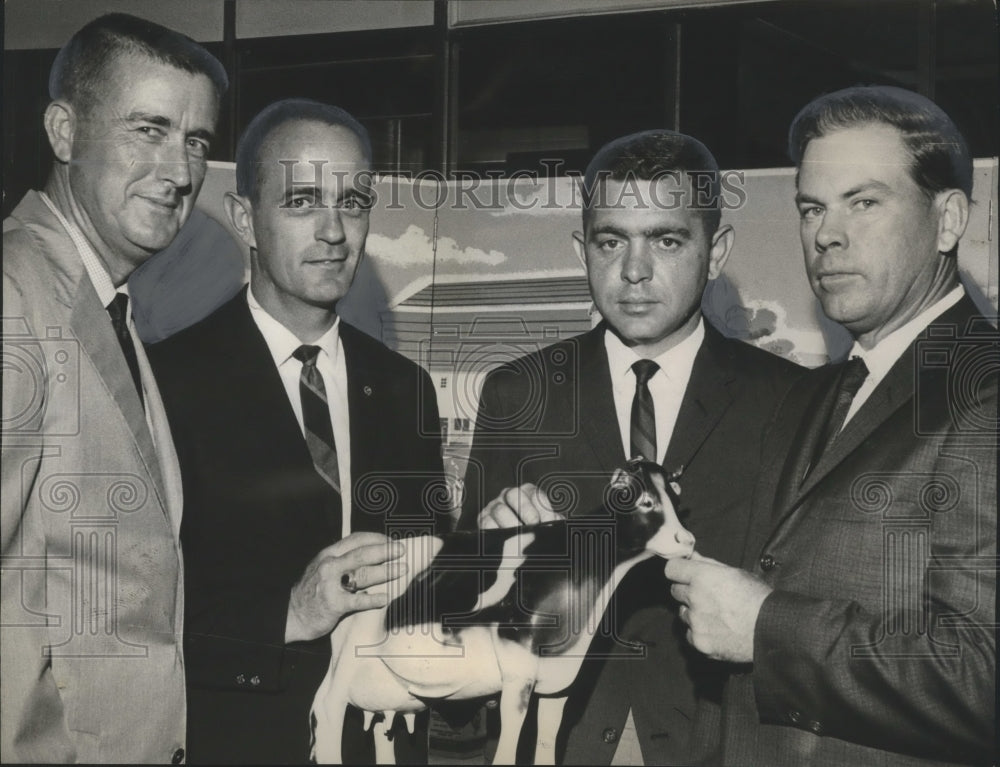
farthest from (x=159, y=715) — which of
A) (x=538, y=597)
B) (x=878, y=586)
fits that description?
(x=878, y=586)

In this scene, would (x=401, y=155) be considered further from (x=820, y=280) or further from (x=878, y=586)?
(x=878, y=586)

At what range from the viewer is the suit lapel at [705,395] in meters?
3.60

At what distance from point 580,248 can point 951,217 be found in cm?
109

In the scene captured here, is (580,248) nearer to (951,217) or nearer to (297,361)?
(297,361)

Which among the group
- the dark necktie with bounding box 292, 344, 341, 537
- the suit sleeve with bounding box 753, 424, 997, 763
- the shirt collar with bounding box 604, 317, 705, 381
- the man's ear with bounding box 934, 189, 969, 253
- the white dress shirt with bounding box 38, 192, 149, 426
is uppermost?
the man's ear with bounding box 934, 189, 969, 253

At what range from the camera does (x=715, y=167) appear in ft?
11.8

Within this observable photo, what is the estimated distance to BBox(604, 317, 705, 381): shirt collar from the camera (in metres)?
3.64

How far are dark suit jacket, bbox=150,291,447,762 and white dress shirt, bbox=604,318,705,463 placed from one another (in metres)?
0.57

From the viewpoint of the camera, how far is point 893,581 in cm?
346

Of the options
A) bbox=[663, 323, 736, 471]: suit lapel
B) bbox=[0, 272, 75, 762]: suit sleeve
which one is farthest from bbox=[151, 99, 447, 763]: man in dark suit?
bbox=[663, 323, 736, 471]: suit lapel

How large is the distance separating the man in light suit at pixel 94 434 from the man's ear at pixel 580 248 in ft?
3.90

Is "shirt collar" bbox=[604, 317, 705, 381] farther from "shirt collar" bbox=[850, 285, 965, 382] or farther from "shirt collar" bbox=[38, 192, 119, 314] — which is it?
"shirt collar" bbox=[38, 192, 119, 314]

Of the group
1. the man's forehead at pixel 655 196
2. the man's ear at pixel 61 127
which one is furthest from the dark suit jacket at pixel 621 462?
the man's ear at pixel 61 127

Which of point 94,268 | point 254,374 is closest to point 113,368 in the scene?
point 94,268
